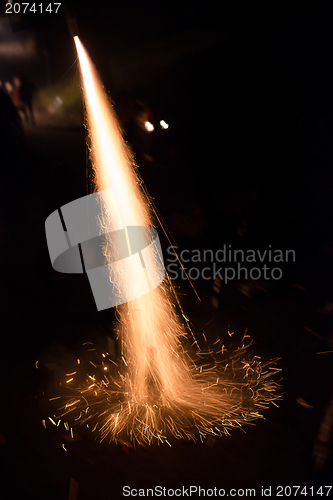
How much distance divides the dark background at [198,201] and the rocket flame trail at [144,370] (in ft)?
0.20

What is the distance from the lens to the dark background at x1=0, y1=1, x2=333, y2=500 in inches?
36.6

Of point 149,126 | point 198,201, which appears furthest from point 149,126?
point 198,201

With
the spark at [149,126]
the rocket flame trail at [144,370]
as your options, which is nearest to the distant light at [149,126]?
the spark at [149,126]

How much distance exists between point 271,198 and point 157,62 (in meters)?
0.73

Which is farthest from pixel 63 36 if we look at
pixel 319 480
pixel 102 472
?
pixel 319 480

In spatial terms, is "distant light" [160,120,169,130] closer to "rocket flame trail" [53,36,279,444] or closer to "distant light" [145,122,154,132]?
"distant light" [145,122,154,132]

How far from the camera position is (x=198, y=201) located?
130 cm

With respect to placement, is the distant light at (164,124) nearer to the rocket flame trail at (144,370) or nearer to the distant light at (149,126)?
the distant light at (149,126)

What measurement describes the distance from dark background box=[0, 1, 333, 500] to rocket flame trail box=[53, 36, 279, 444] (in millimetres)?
61

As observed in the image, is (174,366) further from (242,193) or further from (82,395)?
(242,193)

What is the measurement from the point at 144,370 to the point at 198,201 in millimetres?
769

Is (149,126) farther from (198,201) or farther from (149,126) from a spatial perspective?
(198,201)

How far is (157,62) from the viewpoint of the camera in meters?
1.09

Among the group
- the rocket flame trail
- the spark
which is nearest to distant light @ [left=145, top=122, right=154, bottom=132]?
the spark
